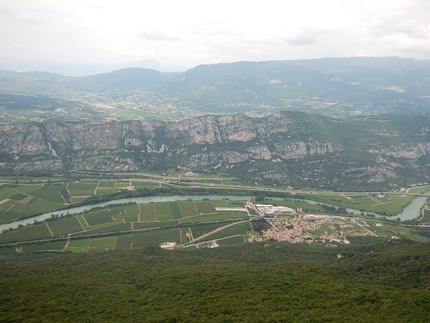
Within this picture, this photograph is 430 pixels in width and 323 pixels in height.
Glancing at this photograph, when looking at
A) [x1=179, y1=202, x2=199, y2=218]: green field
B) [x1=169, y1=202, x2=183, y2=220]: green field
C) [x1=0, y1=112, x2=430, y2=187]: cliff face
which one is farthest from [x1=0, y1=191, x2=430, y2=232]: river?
[x1=0, y1=112, x2=430, y2=187]: cliff face

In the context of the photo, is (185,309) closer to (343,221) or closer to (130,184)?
(343,221)

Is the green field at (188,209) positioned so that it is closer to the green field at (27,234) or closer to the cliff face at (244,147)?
the green field at (27,234)

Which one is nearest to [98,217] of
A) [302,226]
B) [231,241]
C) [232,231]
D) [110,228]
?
[110,228]

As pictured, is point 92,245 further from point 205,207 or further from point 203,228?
point 205,207

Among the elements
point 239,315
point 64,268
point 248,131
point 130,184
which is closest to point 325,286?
point 239,315

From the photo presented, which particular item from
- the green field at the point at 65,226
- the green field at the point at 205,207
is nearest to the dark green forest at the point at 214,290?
the green field at the point at 65,226

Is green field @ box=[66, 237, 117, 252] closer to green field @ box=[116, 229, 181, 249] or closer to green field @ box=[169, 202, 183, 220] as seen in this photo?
green field @ box=[116, 229, 181, 249]

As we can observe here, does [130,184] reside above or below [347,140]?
below
